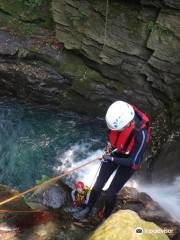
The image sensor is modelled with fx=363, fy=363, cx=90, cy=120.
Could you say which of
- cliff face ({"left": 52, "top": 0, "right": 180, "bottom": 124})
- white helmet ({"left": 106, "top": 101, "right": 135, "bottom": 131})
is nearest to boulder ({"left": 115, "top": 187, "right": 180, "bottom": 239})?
white helmet ({"left": 106, "top": 101, "right": 135, "bottom": 131})

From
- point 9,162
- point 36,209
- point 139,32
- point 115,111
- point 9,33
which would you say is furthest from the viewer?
point 9,33

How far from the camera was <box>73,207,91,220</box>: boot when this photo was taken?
260 inches

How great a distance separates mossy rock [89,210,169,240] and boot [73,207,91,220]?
4.84 feet

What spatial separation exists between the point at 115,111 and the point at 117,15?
580 cm

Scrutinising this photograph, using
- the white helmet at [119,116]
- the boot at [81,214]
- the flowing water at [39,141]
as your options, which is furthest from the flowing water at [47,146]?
the white helmet at [119,116]

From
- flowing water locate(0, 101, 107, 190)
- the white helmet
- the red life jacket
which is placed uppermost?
the white helmet

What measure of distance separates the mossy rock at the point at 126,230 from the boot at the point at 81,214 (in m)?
1.48

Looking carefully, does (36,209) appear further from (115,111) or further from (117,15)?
(117,15)

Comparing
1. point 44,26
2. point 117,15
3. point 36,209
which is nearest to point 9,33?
point 44,26

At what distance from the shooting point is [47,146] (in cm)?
1047

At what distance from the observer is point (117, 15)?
10.6 meters

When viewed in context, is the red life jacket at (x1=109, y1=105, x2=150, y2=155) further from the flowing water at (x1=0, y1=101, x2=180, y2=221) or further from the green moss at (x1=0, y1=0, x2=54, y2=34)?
the green moss at (x1=0, y1=0, x2=54, y2=34)

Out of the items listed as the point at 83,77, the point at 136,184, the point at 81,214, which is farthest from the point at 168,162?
the point at 83,77

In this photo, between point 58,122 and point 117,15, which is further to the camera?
point 58,122
